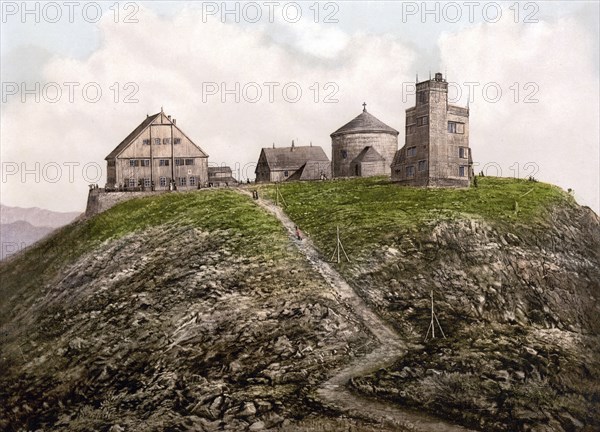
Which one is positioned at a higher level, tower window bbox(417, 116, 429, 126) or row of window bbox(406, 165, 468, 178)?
tower window bbox(417, 116, 429, 126)

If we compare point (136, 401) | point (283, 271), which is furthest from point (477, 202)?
point (136, 401)

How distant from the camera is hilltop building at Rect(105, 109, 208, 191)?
7625 cm

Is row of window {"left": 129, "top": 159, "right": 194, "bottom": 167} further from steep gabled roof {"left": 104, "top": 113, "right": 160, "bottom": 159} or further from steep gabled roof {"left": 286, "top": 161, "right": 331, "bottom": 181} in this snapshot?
steep gabled roof {"left": 286, "top": 161, "right": 331, "bottom": 181}

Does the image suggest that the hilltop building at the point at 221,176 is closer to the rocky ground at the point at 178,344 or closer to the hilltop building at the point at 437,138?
the hilltop building at the point at 437,138

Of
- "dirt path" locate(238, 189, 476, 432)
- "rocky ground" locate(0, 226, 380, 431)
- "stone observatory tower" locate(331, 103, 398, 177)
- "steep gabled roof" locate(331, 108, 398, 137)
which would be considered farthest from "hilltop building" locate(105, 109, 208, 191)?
"dirt path" locate(238, 189, 476, 432)

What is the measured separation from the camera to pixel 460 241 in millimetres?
50688

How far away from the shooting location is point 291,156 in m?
86.7

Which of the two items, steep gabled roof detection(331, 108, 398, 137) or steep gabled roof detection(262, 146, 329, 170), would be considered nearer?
steep gabled roof detection(331, 108, 398, 137)

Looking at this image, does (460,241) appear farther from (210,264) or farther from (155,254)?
(155,254)

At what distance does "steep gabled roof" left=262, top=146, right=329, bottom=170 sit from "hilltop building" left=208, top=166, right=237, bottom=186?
504 cm

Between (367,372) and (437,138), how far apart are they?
32.2 m

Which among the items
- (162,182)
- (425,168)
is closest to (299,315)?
(425,168)

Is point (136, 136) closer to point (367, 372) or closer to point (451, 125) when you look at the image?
point (451, 125)

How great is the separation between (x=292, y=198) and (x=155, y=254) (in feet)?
56.1
